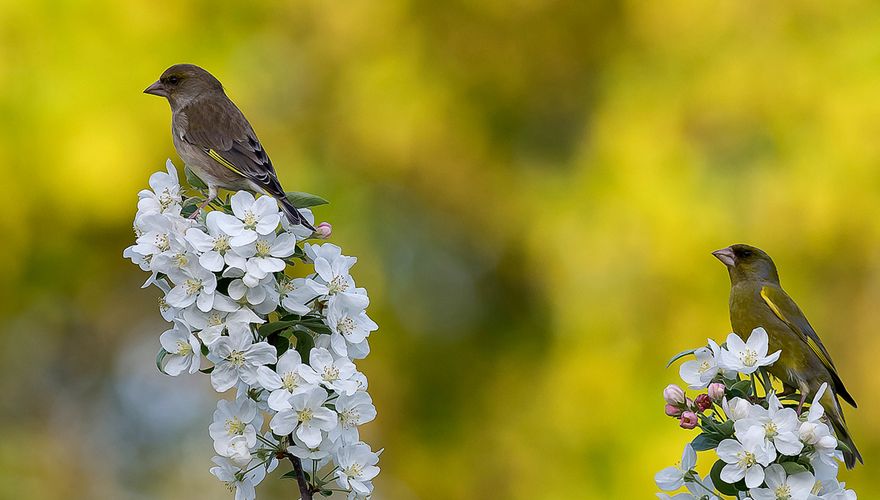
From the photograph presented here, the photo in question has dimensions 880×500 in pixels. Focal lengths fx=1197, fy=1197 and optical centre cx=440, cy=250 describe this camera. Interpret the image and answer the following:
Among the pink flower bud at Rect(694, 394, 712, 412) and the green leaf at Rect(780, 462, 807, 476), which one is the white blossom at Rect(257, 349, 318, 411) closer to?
the pink flower bud at Rect(694, 394, 712, 412)

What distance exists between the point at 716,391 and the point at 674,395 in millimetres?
98

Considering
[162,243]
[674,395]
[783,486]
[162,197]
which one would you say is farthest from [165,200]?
[783,486]

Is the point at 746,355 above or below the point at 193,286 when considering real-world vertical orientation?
below

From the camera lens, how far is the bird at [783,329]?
3.38 meters

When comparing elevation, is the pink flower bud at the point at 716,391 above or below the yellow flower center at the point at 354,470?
above

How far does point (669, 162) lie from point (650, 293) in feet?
2.27

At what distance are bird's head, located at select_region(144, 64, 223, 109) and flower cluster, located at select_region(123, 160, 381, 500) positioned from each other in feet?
5.23

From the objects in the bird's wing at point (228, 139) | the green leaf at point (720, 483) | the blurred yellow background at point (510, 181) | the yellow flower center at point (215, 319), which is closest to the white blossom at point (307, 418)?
the yellow flower center at point (215, 319)

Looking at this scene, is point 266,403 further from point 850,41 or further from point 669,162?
point 850,41

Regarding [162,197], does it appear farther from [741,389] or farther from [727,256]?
[727,256]

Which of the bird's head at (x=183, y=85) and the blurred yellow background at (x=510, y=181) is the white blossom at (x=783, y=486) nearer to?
the bird's head at (x=183, y=85)

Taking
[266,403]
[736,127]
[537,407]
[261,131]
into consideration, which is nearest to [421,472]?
[537,407]

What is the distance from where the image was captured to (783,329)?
3.65 m

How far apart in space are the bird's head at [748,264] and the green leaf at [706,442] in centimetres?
143
